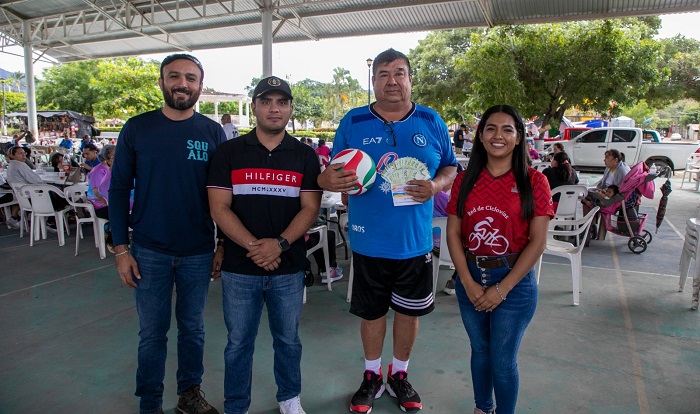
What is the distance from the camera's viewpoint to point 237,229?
205 cm

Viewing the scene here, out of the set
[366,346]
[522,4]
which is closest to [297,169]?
[366,346]

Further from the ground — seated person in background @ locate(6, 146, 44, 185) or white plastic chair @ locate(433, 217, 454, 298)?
seated person in background @ locate(6, 146, 44, 185)

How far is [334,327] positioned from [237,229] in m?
1.83

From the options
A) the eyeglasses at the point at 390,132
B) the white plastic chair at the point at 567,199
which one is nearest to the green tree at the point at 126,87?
the white plastic chair at the point at 567,199

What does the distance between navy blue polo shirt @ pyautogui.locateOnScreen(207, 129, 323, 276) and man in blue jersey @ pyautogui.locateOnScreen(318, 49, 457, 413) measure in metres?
0.17

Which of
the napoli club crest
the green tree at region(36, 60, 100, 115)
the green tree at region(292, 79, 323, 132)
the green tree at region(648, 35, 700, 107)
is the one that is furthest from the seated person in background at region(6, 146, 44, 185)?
the green tree at region(292, 79, 323, 132)

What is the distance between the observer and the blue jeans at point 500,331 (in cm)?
200

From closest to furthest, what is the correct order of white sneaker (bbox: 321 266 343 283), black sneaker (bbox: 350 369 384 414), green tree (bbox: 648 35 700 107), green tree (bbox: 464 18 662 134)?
black sneaker (bbox: 350 369 384 414) < white sneaker (bbox: 321 266 343 283) < green tree (bbox: 464 18 662 134) < green tree (bbox: 648 35 700 107)

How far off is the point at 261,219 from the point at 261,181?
18 cm

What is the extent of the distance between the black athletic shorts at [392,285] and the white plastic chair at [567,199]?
428 cm

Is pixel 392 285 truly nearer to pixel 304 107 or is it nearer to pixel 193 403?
pixel 193 403

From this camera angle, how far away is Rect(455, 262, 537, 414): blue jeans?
6.56 ft

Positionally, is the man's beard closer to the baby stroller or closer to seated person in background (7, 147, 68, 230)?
seated person in background (7, 147, 68, 230)

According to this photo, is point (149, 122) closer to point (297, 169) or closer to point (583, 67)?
point (297, 169)
